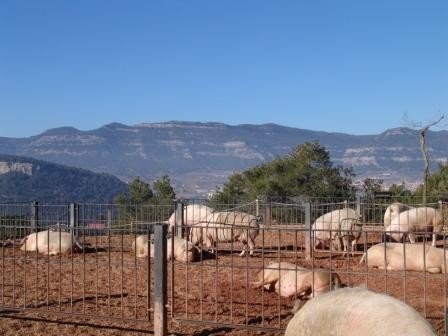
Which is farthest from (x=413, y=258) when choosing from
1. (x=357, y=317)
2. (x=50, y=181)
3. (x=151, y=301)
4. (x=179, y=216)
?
(x=50, y=181)

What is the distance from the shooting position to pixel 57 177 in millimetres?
125312

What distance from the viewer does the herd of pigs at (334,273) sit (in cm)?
503

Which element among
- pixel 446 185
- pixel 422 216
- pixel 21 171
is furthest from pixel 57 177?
pixel 422 216

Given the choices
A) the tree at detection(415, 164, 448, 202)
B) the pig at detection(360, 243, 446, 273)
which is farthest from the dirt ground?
the tree at detection(415, 164, 448, 202)

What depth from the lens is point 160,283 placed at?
7.95m

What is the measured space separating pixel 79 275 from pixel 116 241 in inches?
256

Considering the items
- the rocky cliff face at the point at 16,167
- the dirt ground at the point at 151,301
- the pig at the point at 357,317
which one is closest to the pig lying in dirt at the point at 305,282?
the dirt ground at the point at 151,301

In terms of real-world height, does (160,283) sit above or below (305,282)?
above

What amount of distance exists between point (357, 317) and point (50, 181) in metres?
121

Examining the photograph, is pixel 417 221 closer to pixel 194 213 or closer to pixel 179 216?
pixel 194 213

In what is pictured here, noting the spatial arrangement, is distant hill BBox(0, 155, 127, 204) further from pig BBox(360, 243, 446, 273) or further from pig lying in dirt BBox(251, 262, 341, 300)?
pig lying in dirt BBox(251, 262, 341, 300)

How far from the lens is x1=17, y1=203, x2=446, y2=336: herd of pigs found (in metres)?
5.03

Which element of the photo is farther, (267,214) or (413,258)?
(267,214)

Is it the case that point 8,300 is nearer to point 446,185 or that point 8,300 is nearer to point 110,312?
point 110,312
